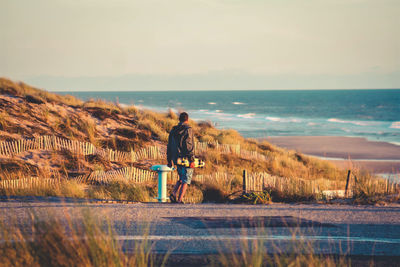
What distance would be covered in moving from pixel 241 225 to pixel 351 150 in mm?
26149

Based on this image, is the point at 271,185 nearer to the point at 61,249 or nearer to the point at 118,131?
the point at 61,249

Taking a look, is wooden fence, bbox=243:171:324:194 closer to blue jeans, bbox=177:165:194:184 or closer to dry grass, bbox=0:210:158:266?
blue jeans, bbox=177:165:194:184

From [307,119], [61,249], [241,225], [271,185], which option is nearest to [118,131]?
[271,185]

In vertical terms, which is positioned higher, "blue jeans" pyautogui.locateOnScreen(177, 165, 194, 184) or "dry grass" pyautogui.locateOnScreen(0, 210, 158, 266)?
"blue jeans" pyautogui.locateOnScreen(177, 165, 194, 184)

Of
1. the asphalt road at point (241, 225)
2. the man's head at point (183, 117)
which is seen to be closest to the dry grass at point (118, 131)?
the man's head at point (183, 117)

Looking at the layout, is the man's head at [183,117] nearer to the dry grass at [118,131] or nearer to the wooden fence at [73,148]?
the dry grass at [118,131]

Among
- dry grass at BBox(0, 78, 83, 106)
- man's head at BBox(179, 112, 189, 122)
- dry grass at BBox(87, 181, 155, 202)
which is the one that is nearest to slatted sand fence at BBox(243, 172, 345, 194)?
man's head at BBox(179, 112, 189, 122)

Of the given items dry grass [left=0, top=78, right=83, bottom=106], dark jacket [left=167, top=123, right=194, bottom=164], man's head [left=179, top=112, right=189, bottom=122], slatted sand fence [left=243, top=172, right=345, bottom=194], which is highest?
dry grass [left=0, top=78, right=83, bottom=106]

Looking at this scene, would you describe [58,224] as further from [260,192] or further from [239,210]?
[260,192]

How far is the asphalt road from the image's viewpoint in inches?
201

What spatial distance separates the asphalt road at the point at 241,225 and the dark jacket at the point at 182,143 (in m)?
1.12

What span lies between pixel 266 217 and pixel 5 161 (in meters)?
8.29

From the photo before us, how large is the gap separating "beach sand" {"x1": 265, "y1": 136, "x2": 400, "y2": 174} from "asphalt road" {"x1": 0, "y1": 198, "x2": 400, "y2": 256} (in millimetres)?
15255

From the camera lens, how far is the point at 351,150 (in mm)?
30047
